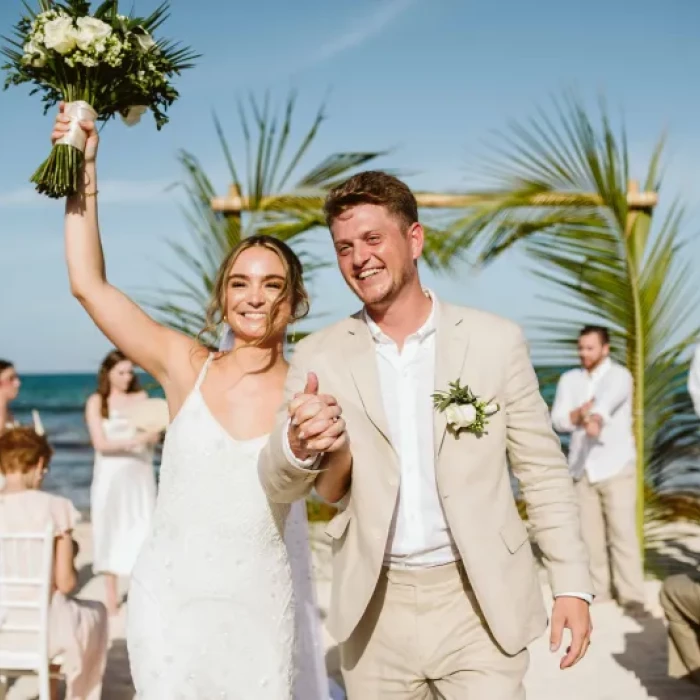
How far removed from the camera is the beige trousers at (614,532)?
24.1 ft

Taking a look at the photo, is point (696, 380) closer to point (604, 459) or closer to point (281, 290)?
point (604, 459)

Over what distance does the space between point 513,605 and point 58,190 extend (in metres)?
1.80

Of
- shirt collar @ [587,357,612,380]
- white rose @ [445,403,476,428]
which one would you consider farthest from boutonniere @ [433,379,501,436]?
shirt collar @ [587,357,612,380]

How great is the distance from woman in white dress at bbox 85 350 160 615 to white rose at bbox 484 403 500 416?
5.10 m

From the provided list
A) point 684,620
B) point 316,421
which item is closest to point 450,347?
point 316,421

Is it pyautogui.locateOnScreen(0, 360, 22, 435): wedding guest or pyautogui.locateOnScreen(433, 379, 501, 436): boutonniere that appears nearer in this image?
pyautogui.locateOnScreen(433, 379, 501, 436): boutonniere

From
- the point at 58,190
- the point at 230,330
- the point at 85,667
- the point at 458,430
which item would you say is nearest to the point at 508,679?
the point at 458,430

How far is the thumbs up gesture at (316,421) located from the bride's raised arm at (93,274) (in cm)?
99

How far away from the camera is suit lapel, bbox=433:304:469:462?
2.68m

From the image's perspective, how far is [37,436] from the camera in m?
5.27

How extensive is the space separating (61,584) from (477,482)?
2808 mm

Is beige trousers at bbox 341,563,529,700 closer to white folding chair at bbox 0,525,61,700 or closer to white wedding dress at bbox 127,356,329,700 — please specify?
white wedding dress at bbox 127,356,329,700

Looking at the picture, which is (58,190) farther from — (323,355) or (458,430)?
(458,430)

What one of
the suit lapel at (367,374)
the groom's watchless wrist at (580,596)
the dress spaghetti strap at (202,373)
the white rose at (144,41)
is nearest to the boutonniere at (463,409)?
the suit lapel at (367,374)
